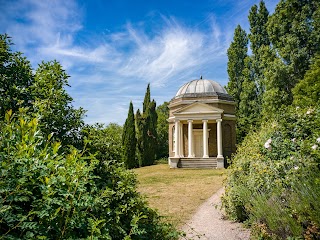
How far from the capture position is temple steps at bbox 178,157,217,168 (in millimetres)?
23405

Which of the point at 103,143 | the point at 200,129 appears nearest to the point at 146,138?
the point at 200,129

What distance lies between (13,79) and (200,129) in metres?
24.5

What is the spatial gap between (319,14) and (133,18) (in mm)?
22265

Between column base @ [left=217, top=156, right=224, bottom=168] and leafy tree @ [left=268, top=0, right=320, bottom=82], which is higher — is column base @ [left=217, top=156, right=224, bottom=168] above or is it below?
below

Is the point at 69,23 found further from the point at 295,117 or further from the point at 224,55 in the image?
the point at 224,55

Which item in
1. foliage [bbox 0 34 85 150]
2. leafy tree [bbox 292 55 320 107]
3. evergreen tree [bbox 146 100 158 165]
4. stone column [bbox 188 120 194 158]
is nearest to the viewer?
foliage [bbox 0 34 85 150]

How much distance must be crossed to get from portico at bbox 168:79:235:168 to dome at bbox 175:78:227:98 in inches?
18.2

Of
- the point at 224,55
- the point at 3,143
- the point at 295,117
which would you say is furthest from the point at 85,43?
the point at 224,55

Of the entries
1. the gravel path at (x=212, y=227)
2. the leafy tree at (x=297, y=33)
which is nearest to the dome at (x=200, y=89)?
the leafy tree at (x=297, y=33)

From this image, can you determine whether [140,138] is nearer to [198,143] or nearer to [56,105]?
[198,143]

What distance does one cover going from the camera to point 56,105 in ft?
11.5

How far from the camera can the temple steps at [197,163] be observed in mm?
23405

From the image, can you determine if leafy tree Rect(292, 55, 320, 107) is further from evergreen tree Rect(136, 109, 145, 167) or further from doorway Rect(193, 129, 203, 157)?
evergreen tree Rect(136, 109, 145, 167)

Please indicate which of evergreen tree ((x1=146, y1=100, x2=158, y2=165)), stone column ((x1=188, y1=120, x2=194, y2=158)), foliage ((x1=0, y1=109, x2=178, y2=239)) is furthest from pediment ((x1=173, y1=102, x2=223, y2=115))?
foliage ((x1=0, y1=109, x2=178, y2=239))
